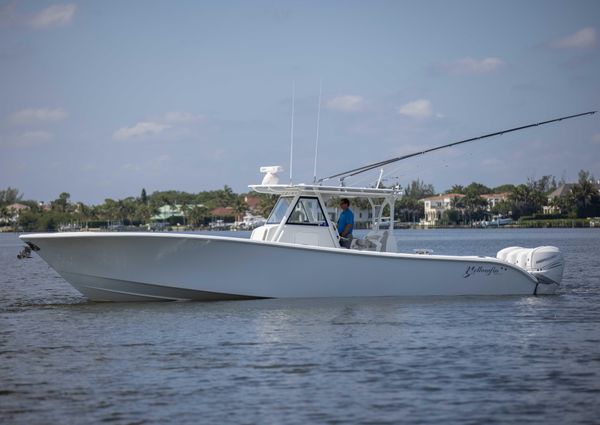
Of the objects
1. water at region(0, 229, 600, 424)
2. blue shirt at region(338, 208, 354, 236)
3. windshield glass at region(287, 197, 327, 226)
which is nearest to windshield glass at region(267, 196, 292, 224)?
windshield glass at region(287, 197, 327, 226)

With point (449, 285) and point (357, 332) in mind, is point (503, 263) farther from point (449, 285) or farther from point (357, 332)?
point (357, 332)

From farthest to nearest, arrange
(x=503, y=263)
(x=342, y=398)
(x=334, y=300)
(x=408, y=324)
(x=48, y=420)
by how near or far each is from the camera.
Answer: (x=503, y=263) < (x=334, y=300) < (x=408, y=324) < (x=342, y=398) < (x=48, y=420)

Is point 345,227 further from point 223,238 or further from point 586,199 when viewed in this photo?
point 586,199

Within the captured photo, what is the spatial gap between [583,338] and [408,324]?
3196 millimetres

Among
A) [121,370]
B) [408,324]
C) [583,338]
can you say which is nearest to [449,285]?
[408,324]

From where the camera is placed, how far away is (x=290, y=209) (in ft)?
70.3

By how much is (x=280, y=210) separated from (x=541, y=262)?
249 inches

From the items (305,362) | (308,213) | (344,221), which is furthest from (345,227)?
(305,362)

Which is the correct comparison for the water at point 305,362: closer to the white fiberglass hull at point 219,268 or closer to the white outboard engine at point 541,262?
the white fiberglass hull at point 219,268

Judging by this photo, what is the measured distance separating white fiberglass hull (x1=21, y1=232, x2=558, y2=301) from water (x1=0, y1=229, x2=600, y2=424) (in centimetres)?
31

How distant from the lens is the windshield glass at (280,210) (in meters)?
21.6

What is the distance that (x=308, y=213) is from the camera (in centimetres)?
2155

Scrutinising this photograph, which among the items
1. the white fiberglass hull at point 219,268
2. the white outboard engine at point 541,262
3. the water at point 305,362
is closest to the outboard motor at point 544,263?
the white outboard engine at point 541,262

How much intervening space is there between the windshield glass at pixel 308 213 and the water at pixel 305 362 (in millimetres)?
1778
